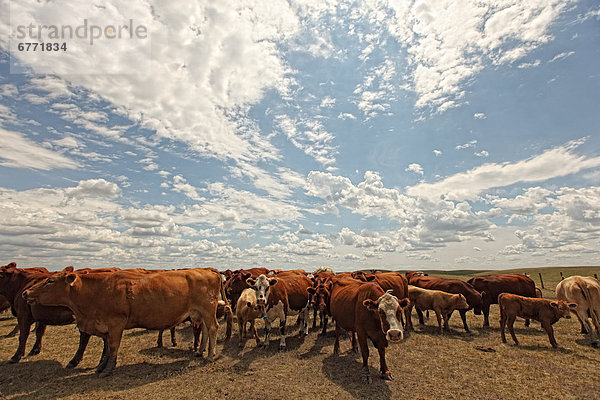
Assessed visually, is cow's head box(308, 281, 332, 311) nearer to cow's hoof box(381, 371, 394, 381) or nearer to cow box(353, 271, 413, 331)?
cow box(353, 271, 413, 331)

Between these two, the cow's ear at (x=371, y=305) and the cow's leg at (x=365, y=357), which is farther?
the cow's leg at (x=365, y=357)

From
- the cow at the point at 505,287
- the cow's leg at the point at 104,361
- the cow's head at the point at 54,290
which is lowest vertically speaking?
the cow at the point at 505,287

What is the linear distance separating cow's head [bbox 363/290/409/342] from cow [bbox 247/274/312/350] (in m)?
4.41

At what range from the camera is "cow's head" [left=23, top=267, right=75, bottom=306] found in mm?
8391

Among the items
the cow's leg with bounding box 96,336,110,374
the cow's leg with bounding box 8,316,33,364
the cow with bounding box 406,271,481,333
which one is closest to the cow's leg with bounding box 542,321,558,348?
the cow with bounding box 406,271,481,333

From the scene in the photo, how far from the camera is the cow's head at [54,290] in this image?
27.5 ft

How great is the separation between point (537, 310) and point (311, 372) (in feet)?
30.4

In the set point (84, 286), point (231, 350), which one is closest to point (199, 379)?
point (231, 350)

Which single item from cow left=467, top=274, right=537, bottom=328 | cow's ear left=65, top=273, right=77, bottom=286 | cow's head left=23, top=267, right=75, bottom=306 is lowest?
cow left=467, top=274, right=537, bottom=328

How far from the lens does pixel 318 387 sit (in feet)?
25.4

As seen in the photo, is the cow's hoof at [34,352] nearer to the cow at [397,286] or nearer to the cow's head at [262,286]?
the cow's head at [262,286]

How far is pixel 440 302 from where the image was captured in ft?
45.5

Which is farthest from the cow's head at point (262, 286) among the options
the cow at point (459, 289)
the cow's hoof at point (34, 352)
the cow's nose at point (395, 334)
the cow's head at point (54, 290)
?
the cow at point (459, 289)

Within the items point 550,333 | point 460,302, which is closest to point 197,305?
point 460,302
